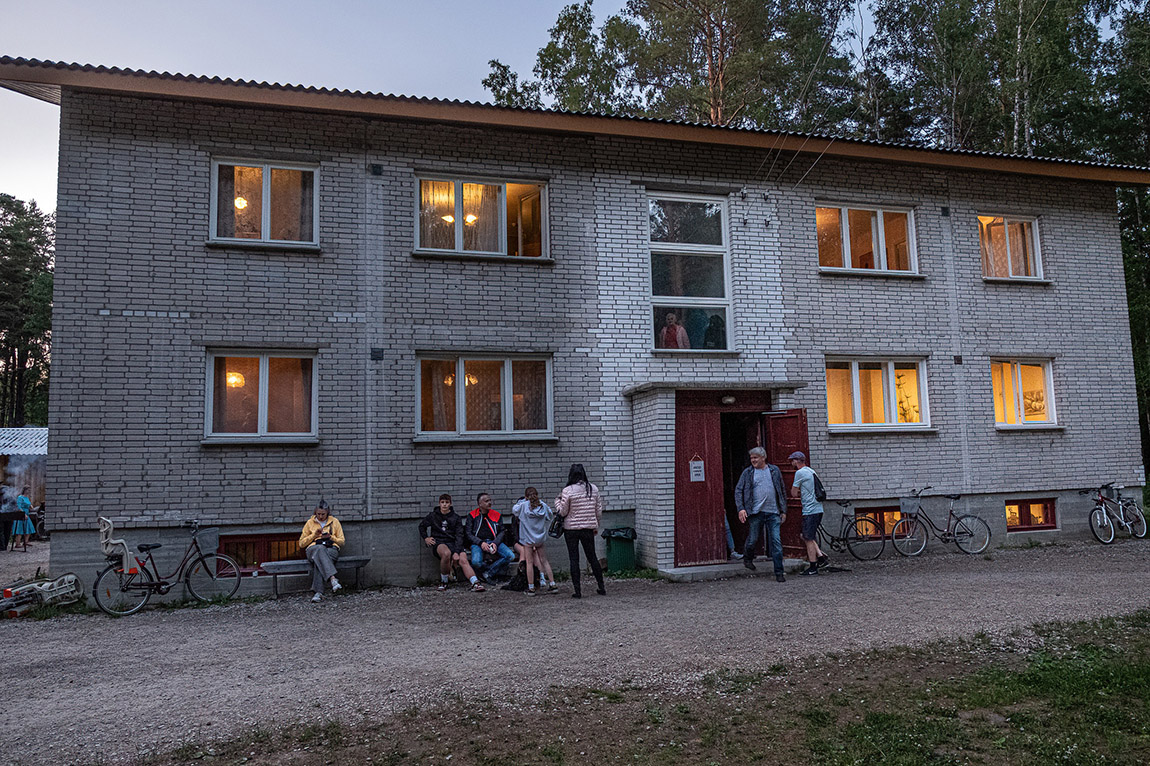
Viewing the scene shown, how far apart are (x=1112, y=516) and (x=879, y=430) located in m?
4.95

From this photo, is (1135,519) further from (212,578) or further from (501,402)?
(212,578)

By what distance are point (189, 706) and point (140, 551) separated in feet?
17.5

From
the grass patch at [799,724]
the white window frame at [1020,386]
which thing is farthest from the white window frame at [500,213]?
the white window frame at [1020,386]

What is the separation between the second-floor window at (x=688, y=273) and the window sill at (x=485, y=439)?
249 cm

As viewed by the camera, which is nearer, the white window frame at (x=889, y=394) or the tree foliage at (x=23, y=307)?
the white window frame at (x=889, y=394)

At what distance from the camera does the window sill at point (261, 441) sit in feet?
36.9

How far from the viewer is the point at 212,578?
10.9 meters

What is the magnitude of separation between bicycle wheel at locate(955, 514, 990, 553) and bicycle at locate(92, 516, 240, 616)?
11.4 metres

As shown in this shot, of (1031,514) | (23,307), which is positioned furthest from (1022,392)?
(23,307)

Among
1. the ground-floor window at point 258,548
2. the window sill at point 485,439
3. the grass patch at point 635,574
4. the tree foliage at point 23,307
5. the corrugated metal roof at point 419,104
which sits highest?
the tree foliage at point 23,307

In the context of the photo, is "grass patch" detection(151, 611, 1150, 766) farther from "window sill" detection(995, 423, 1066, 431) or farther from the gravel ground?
"window sill" detection(995, 423, 1066, 431)

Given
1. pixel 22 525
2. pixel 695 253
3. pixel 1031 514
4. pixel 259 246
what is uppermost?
pixel 695 253

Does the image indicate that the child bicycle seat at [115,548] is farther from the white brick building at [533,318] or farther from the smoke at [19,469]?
the smoke at [19,469]

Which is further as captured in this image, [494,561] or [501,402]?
[501,402]
